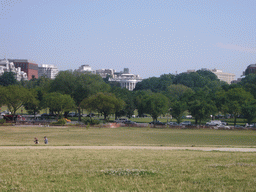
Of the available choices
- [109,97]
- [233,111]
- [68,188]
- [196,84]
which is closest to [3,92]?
[109,97]

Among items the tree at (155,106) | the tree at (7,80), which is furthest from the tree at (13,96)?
the tree at (7,80)

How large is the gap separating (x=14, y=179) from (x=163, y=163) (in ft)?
23.0

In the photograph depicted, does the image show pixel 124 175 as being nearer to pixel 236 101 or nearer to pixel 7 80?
pixel 236 101

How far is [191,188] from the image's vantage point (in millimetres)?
11266

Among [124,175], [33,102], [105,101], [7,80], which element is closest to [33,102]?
[33,102]

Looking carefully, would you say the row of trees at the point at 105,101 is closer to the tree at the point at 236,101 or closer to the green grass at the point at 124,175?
the tree at the point at 236,101

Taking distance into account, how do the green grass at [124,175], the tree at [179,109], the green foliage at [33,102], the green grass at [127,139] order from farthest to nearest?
the green foliage at [33,102] → the tree at [179,109] → the green grass at [127,139] → the green grass at [124,175]

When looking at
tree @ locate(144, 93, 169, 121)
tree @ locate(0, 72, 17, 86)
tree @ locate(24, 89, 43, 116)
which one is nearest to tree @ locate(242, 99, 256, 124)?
tree @ locate(144, 93, 169, 121)

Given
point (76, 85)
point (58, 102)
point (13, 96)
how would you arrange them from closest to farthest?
point (13, 96) → point (58, 102) → point (76, 85)

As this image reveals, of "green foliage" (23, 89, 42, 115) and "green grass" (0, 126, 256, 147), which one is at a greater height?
"green foliage" (23, 89, 42, 115)

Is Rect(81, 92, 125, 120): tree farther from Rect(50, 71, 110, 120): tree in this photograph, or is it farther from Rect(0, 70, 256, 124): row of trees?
Rect(50, 71, 110, 120): tree

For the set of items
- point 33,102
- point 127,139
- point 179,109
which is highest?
point 33,102

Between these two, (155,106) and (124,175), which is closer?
(124,175)

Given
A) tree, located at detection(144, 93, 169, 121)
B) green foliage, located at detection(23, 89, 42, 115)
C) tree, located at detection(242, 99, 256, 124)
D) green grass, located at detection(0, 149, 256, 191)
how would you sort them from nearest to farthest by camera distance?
green grass, located at detection(0, 149, 256, 191) < tree, located at detection(242, 99, 256, 124) < tree, located at detection(144, 93, 169, 121) < green foliage, located at detection(23, 89, 42, 115)
